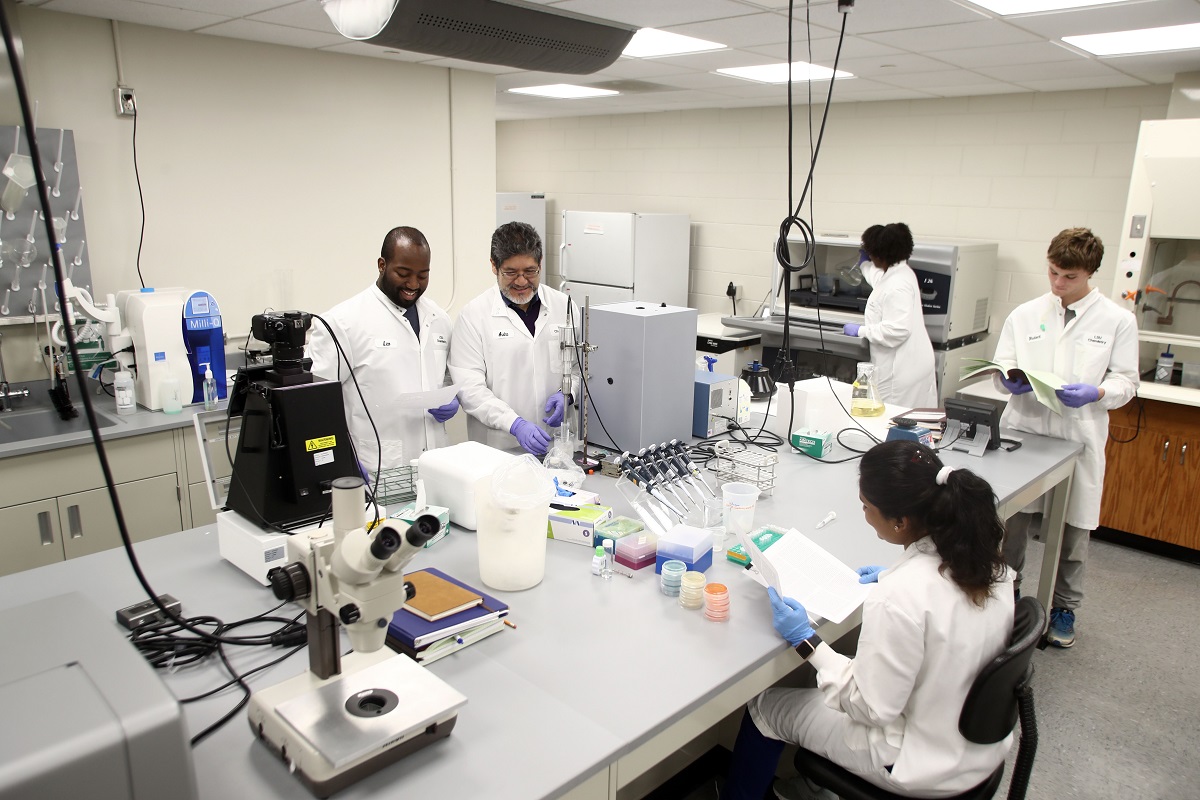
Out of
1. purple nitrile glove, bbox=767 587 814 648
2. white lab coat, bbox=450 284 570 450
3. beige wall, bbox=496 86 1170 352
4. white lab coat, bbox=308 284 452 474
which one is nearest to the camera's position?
purple nitrile glove, bbox=767 587 814 648

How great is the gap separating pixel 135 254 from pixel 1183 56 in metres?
4.53

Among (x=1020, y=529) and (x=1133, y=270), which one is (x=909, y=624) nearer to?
(x=1020, y=529)

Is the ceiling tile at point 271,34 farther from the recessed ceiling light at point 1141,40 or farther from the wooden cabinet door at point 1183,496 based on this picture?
the wooden cabinet door at point 1183,496

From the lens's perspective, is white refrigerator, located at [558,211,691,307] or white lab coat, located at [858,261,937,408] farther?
white refrigerator, located at [558,211,691,307]

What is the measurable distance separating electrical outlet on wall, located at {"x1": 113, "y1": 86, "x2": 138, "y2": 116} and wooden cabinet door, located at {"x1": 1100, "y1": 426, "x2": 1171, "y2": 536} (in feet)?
15.0

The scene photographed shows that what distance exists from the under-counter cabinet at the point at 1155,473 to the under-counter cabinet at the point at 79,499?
4248 mm

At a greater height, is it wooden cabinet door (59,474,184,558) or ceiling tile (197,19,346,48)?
ceiling tile (197,19,346,48)

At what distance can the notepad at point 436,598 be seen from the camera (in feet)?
4.72

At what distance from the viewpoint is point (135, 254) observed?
130 inches

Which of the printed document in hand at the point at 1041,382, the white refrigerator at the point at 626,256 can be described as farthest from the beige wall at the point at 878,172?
the printed document in hand at the point at 1041,382

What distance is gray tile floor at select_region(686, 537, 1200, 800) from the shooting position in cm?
226

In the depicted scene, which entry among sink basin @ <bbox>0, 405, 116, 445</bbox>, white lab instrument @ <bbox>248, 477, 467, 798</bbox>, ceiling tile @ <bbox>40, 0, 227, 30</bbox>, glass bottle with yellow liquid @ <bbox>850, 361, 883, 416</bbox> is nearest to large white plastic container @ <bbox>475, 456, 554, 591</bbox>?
white lab instrument @ <bbox>248, 477, 467, 798</bbox>

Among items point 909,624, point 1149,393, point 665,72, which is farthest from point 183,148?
point 1149,393

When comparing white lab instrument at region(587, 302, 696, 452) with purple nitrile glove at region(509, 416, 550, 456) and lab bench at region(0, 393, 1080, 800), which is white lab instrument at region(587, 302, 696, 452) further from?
lab bench at region(0, 393, 1080, 800)
